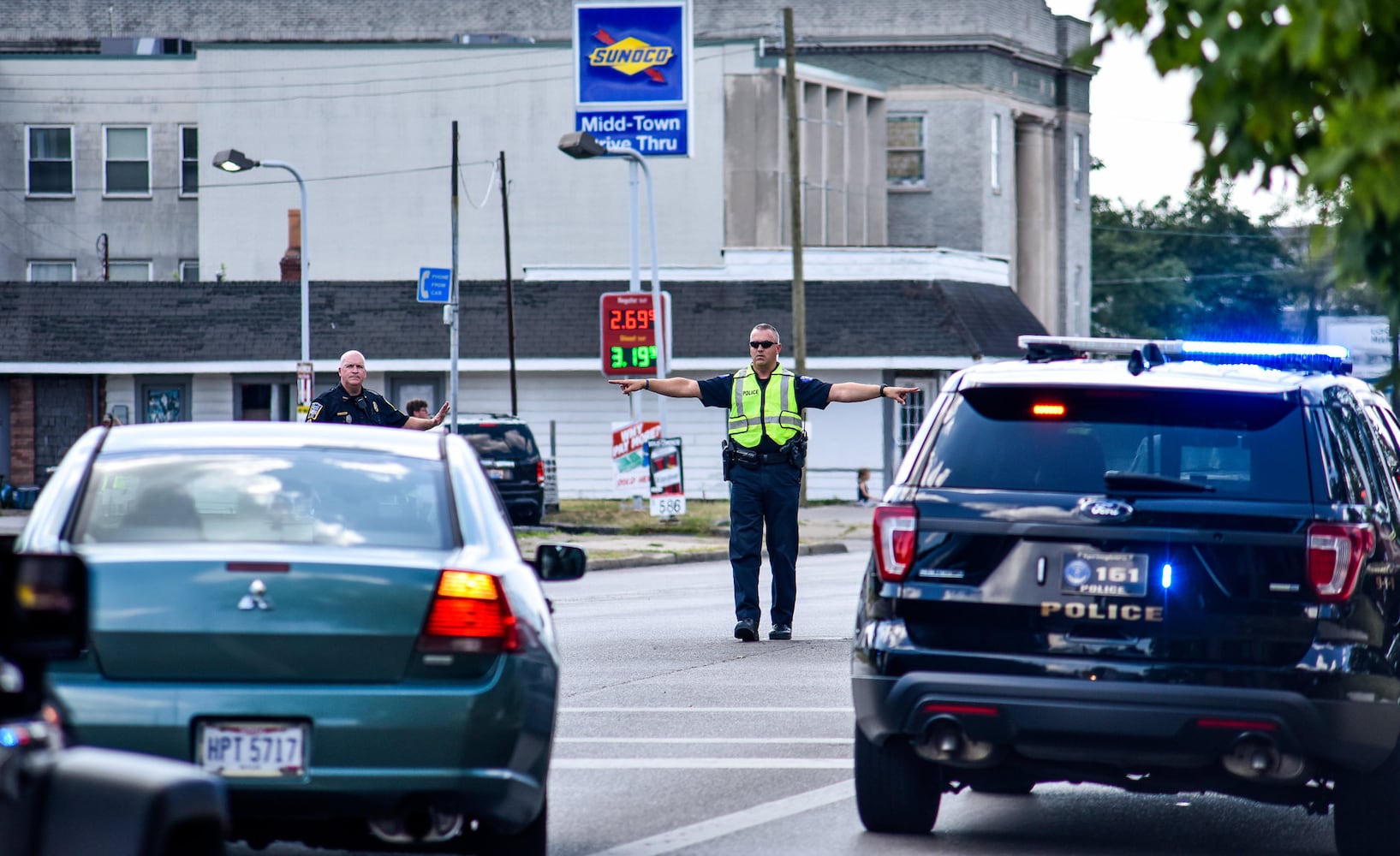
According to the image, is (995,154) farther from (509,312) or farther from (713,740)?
(713,740)

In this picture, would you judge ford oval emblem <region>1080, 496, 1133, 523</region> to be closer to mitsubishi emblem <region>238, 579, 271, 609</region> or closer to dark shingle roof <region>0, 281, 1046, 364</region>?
mitsubishi emblem <region>238, 579, 271, 609</region>

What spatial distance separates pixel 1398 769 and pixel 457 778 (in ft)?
10.9

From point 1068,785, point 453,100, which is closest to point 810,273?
point 453,100

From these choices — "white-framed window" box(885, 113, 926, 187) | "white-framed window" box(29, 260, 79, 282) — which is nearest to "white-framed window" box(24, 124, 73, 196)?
"white-framed window" box(29, 260, 79, 282)

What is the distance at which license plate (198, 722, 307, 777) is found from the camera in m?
6.11

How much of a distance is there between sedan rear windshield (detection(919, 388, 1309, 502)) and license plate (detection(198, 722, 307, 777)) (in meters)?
2.45

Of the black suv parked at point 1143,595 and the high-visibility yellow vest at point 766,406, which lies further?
the high-visibility yellow vest at point 766,406

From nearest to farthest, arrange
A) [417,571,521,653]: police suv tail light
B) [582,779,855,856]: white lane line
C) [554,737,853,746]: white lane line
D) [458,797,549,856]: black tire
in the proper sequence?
[417,571,521,653]: police suv tail light
[458,797,549,856]: black tire
[582,779,855,856]: white lane line
[554,737,853,746]: white lane line

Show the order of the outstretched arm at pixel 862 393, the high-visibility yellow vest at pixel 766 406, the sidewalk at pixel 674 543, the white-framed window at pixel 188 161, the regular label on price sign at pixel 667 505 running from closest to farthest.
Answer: the outstretched arm at pixel 862 393 < the high-visibility yellow vest at pixel 766 406 < the sidewalk at pixel 674 543 < the regular label on price sign at pixel 667 505 < the white-framed window at pixel 188 161

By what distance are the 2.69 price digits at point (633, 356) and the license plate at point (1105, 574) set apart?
24670 millimetres

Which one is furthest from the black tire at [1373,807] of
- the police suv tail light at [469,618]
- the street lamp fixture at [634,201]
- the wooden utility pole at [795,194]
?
the wooden utility pole at [795,194]

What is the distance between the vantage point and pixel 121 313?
148ft

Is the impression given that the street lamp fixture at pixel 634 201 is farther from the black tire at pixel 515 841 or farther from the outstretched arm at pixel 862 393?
the black tire at pixel 515 841

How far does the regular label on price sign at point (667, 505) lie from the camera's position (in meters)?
33.7
